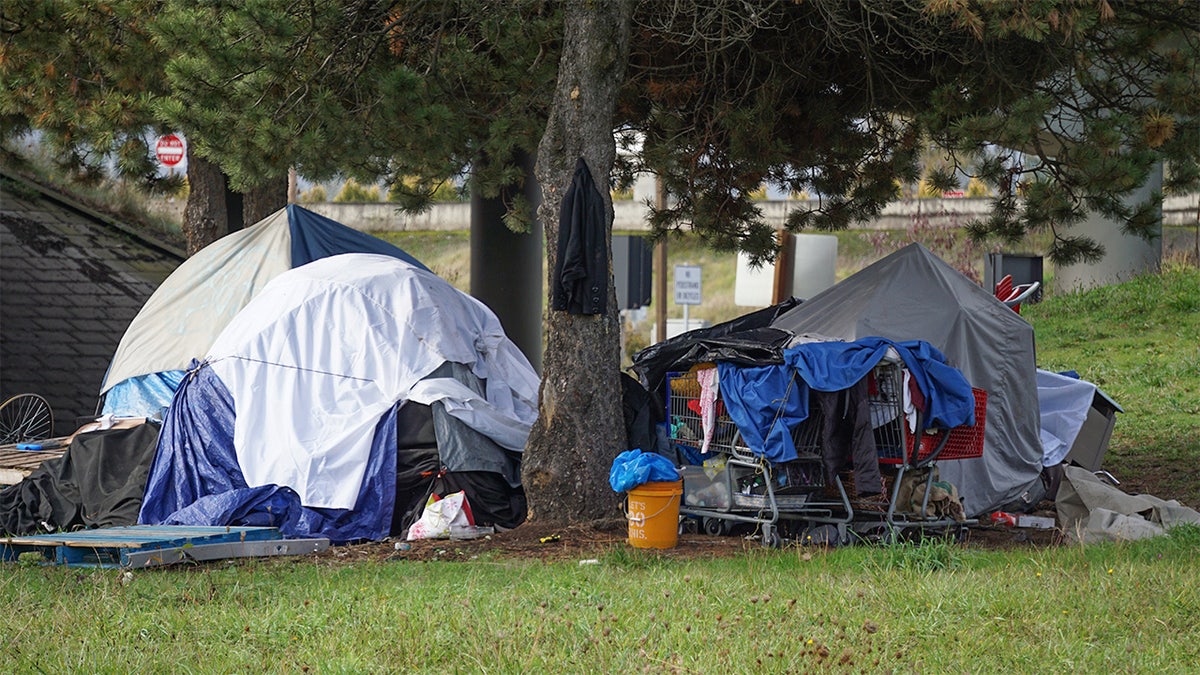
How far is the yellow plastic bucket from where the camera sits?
8547 millimetres

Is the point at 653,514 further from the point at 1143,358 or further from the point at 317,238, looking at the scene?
the point at 1143,358

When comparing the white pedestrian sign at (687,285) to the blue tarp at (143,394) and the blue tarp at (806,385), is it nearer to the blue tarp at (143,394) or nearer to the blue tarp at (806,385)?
the blue tarp at (143,394)

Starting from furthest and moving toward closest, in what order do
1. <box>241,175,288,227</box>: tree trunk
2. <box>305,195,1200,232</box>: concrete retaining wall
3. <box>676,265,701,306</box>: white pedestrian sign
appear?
1. <box>305,195,1200,232</box>: concrete retaining wall
2. <box>676,265,701,306</box>: white pedestrian sign
3. <box>241,175,288,227</box>: tree trunk

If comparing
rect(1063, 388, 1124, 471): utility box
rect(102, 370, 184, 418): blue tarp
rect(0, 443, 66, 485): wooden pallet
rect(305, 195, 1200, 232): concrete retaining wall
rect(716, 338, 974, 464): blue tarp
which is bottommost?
rect(0, 443, 66, 485): wooden pallet

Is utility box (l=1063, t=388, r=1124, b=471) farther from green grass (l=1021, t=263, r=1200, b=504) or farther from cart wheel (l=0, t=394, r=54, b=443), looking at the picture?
cart wheel (l=0, t=394, r=54, b=443)

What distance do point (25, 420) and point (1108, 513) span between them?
10744 mm

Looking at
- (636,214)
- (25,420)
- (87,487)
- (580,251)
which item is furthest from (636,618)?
(636,214)

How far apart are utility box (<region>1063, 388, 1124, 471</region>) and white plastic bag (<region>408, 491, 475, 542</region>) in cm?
569

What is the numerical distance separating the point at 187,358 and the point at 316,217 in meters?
2.09

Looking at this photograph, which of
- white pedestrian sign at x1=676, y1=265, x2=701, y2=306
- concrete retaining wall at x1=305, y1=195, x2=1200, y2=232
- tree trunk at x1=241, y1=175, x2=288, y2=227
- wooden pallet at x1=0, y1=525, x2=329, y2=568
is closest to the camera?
wooden pallet at x1=0, y1=525, x2=329, y2=568

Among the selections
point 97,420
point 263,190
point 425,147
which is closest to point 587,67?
point 425,147

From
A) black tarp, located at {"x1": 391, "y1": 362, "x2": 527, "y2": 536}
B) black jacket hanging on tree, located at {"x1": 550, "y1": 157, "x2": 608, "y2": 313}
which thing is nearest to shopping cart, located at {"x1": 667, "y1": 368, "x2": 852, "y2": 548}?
black jacket hanging on tree, located at {"x1": 550, "y1": 157, "x2": 608, "y2": 313}

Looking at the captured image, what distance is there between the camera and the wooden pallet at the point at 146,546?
7.83 metres

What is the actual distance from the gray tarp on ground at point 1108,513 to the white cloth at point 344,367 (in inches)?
168
